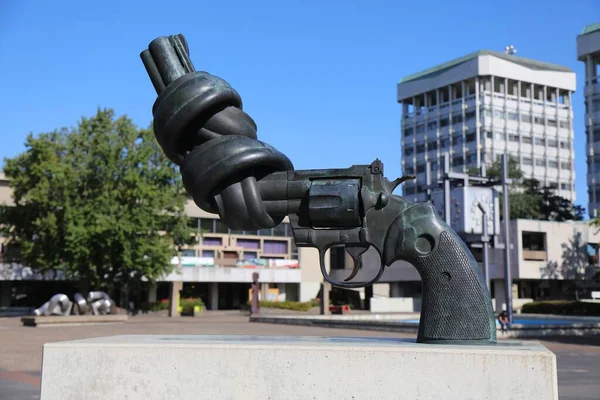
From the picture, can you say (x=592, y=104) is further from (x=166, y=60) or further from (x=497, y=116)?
(x=166, y=60)

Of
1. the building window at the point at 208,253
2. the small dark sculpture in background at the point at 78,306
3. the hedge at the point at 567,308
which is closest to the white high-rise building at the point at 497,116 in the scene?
the building window at the point at 208,253

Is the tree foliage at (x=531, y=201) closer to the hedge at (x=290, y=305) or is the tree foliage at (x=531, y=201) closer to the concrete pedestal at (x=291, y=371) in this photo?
the hedge at (x=290, y=305)

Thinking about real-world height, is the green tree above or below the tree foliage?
below

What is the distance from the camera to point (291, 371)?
4.93m

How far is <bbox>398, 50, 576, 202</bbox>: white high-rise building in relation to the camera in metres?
87.8

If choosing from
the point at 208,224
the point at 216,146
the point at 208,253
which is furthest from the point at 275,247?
the point at 216,146

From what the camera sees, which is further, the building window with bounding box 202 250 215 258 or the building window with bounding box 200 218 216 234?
the building window with bounding box 200 218 216 234

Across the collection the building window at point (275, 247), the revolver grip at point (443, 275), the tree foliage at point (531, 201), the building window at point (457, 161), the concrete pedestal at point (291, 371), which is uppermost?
the building window at point (457, 161)

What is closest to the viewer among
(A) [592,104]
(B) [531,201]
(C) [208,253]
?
(C) [208,253]

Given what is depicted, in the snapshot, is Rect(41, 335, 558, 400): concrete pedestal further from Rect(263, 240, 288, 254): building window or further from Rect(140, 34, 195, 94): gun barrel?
Rect(263, 240, 288, 254): building window

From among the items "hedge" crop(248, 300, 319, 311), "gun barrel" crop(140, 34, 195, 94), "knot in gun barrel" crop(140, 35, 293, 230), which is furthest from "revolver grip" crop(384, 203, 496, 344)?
"hedge" crop(248, 300, 319, 311)

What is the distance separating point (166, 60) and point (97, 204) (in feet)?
89.2

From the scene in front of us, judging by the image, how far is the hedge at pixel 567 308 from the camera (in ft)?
125

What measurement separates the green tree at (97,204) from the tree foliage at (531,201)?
35402 millimetres
